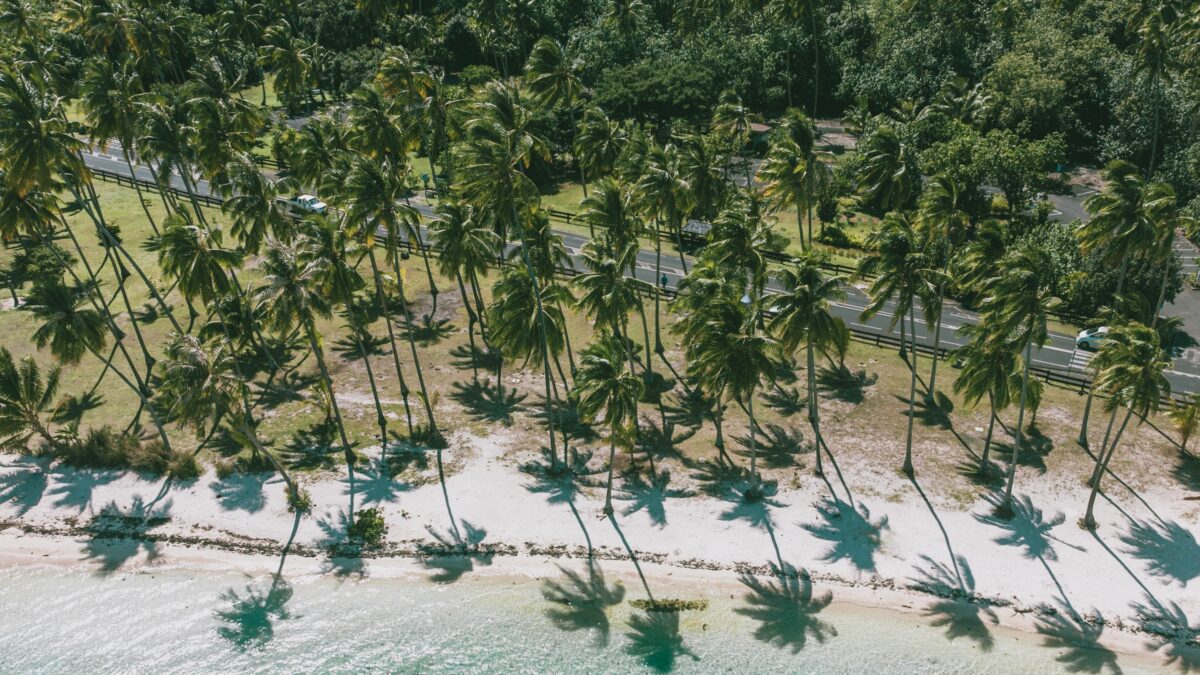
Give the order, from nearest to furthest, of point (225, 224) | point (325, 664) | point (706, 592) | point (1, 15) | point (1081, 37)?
point (325, 664)
point (706, 592)
point (225, 224)
point (1, 15)
point (1081, 37)

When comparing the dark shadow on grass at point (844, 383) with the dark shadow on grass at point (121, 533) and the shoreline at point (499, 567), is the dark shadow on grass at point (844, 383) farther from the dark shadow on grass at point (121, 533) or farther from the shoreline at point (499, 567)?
the dark shadow on grass at point (121, 533)

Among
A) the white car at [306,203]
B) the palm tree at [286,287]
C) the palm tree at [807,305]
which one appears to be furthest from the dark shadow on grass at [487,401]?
the white car at [306,203]

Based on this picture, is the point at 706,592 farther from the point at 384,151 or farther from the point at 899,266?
the point at 384,151

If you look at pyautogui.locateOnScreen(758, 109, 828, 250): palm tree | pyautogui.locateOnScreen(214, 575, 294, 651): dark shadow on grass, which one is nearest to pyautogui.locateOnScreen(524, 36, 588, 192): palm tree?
pyautogui.locateOnScreen(758, 109, 828, 250): palm tree

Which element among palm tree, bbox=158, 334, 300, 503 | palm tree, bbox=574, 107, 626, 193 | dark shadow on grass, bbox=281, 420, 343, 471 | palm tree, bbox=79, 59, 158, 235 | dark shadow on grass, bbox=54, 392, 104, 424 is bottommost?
dark shadow on grass, bbox=281, 420, 343, 471

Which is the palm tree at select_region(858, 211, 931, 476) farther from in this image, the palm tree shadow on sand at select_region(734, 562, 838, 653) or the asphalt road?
the palm tree shadow on sand at select_region(734, 562, 838, 653)

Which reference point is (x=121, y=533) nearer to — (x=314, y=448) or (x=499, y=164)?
(x=314, y=448)

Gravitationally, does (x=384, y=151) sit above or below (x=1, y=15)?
below

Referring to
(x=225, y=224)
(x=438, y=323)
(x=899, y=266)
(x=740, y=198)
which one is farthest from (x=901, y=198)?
(x=225, y=224)
